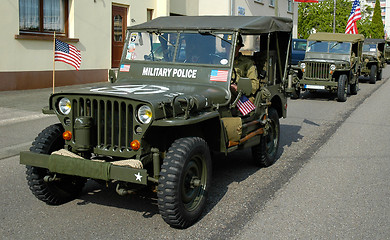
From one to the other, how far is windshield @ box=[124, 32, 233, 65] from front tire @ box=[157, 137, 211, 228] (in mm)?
1466

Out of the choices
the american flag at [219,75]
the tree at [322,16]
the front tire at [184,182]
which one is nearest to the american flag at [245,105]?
the american flag at [219,75]

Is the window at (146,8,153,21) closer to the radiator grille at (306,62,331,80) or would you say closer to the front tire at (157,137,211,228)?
the radiator grille at (306,62,331,80)

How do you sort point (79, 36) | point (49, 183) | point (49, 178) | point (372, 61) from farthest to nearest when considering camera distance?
point (372, 61), point (79, 36), point (49, 183), point (49, 178)

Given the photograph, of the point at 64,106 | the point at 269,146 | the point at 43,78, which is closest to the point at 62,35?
the point at 43,78

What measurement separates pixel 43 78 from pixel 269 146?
377 inches

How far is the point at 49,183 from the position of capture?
4840 mm

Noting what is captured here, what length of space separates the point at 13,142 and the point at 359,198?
551 cm

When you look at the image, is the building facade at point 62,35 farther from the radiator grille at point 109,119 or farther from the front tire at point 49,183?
the radiator grille at point 109,119

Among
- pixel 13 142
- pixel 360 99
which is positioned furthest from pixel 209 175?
pixel 360 99

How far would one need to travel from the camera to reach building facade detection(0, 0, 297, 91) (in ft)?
44.4

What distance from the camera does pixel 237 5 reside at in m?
26.7

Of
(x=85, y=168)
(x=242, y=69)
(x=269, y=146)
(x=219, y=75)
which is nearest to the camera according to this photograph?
(x=85, y=168)

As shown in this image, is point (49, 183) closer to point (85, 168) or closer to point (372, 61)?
point (85, 168)

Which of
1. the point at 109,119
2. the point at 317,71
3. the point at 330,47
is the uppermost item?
the point at 330,47
